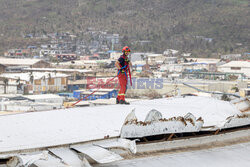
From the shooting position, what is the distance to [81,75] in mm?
66250

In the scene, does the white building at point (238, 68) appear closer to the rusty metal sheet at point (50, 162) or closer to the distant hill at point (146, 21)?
the distant hill at point (146, 21)

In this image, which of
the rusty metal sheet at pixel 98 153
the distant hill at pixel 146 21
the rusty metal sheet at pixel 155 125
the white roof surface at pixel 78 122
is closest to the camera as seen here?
the rusty metal sheet at pixel 98 153

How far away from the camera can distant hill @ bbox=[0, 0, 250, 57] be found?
13038cm

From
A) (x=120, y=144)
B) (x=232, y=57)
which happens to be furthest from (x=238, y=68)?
(x=120, y=144)

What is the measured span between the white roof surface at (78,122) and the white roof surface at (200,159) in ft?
2.30

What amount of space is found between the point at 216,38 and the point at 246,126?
12606cm

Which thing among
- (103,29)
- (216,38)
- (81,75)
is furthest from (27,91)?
(103,29)

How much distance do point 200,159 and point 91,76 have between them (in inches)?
2249

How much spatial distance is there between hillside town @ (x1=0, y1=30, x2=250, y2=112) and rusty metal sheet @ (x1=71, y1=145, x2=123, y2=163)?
16.8 feet

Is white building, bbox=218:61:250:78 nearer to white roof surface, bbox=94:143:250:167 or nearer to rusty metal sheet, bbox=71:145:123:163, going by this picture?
white roof surface, bbox=94:143:250:167

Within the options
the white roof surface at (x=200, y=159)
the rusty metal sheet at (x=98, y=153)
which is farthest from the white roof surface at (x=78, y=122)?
the white roof surface at (x=200, y=159)

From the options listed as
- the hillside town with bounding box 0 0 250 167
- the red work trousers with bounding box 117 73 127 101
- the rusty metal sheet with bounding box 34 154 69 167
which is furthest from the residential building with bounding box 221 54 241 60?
the rusty metal sheet with bounding box 34 154 69 167

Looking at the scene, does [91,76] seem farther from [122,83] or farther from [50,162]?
[50,162]

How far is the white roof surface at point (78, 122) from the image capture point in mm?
7547
